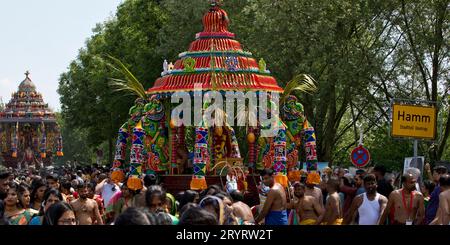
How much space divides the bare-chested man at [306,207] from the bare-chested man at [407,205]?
56.5 inches

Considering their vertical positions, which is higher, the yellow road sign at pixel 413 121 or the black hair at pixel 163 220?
the yellow road sign at pixel 413 121

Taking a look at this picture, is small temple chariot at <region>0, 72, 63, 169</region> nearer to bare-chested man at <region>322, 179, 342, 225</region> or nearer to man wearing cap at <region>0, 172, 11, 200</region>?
man wearing cap at <region>0, 172, 11, 200</region>

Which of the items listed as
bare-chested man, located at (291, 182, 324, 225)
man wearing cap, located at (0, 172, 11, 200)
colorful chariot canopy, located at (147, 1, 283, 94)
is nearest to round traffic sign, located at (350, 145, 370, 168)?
colorful chariot canopy, located at (147, 1, 283, 94)

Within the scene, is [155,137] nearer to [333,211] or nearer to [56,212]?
[333,211]

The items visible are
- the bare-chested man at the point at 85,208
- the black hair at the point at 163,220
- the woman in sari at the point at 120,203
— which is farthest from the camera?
the woman in sari at the point at 120,203

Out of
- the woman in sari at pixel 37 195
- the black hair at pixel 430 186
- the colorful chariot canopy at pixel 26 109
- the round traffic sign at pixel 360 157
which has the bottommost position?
the woman in sari at pixel 37 195

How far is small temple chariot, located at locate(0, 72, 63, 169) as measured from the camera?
3088 inches

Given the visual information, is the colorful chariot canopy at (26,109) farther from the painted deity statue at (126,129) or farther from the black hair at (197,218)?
the black hair at (197,218)

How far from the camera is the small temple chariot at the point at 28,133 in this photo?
7844 centimetres

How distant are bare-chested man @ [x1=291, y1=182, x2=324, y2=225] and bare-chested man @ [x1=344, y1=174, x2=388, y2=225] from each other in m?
0.87

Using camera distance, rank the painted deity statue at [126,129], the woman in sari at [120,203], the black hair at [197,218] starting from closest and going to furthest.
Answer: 1. the black hair at [197,218]
2. the woman in sari at [120,203]
3. the painted deity statue at [126,129]

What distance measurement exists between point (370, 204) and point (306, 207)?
4.13 ft

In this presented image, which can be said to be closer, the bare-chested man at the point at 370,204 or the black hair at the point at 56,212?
the black hair at the point at 56,212

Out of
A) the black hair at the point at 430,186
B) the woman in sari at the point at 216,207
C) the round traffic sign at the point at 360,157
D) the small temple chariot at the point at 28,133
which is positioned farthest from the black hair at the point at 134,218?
the small temple chariot at the point at 28,133
